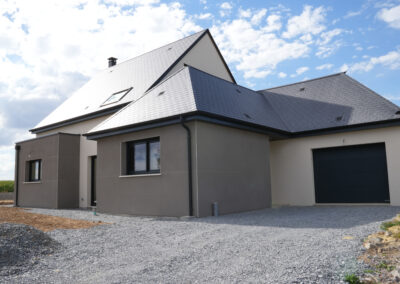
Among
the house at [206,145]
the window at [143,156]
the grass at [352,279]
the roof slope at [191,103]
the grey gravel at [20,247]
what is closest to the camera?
the grass at [352,279]

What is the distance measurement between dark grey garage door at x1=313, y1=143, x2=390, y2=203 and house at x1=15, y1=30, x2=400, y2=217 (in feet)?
0.12

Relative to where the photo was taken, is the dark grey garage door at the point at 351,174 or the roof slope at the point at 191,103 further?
the dark grey garage door at the point at 351,174

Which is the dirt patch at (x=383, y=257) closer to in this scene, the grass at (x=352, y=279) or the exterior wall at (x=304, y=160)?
the grass at (x=352, y=279)

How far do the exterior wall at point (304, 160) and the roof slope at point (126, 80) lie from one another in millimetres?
6420

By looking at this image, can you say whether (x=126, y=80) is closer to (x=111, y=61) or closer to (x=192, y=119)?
(x=111, y=61)

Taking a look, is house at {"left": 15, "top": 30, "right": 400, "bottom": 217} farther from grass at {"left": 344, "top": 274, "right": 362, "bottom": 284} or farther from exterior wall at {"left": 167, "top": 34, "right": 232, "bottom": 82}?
grass at {"left": 344, "top": 274, "right": 362, "bottom": 284}

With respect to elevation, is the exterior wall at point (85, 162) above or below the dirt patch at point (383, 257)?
above

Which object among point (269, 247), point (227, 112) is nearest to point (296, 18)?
point (227, 112)

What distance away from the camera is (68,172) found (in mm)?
15523

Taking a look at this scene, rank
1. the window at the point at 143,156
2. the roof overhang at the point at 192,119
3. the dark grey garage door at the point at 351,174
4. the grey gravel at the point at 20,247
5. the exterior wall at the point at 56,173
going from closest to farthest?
the grey gravel at the point at 20,247 < the roof overhang at the point at 192,119 < the window at the point at 143,156 < the dark grey garage door at the point at 351,174 < the exterior wall at the point at 56,173

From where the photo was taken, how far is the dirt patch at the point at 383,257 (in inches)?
154

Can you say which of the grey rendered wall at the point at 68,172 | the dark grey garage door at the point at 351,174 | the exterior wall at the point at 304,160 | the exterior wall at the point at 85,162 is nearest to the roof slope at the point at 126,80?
the exterior wall at the point at 85,162

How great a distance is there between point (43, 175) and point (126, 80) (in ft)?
20.1

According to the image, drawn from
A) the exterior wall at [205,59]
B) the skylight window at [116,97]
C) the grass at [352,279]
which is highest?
the exterior wall at [205,59]
